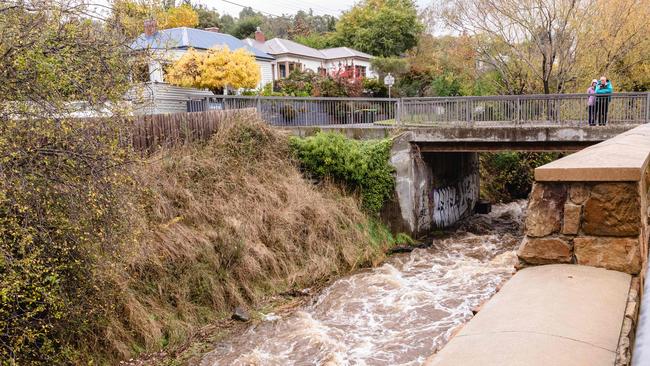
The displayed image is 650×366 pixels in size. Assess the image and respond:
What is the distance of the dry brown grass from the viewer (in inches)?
426

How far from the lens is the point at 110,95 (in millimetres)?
8305

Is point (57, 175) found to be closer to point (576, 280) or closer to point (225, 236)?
point (225, 236)

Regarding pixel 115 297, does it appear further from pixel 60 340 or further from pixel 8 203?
pixel 8 203

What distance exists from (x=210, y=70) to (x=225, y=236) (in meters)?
12.9

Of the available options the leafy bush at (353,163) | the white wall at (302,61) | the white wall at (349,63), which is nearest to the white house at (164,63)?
the white wall at (302,61)

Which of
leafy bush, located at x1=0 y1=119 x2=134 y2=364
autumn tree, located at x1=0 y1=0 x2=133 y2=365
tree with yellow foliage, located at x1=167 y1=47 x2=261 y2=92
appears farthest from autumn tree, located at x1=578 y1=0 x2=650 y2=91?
leafy bush, located at x1=0 y1=119 x2=134 y2=364

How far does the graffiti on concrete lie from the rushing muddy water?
2849 mm

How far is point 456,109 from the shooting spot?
18312 millimetres

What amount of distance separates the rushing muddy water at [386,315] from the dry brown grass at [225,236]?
108cm

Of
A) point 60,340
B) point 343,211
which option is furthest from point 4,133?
point 343,211

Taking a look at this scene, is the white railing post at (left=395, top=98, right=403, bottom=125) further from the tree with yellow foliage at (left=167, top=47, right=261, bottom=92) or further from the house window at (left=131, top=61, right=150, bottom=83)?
the house window at (left=131, top=61, right=150, bottom=83)

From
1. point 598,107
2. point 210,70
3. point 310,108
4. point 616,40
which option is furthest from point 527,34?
point 210,70

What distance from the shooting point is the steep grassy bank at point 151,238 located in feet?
23.7

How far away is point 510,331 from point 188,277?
1044 centimetres
